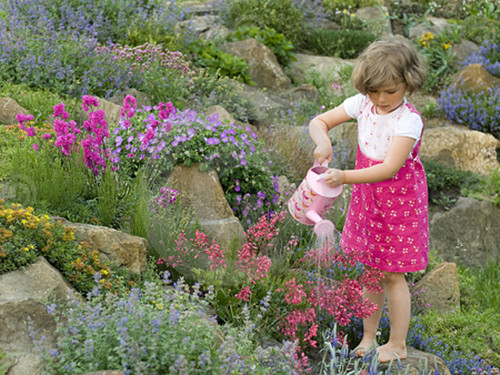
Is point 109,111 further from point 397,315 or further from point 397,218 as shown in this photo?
point 397,315

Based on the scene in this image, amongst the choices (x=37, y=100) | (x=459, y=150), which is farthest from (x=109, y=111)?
(x=459, y=150)

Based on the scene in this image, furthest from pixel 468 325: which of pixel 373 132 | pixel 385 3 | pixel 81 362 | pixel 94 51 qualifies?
pixel 385 3

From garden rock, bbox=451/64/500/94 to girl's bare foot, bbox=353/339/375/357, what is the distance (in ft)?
18.0

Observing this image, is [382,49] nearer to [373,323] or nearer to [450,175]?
[373,323]

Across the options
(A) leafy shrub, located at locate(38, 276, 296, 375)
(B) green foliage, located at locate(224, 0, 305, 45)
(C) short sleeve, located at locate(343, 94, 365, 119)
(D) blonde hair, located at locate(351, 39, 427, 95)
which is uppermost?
(D) blonde hair, located at locate(351, 39, 427, 95)

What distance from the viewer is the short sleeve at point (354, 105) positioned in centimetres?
331

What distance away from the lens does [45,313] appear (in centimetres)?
263

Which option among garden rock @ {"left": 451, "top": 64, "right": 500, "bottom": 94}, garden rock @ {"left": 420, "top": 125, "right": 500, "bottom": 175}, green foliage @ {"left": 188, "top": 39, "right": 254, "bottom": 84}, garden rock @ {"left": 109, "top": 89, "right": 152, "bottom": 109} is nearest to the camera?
garden rock @ {"left": 109, "top": 89, "right": 152, "bottom": 109}

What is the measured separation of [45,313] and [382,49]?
1.96 m

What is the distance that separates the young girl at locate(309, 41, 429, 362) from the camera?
115 inches

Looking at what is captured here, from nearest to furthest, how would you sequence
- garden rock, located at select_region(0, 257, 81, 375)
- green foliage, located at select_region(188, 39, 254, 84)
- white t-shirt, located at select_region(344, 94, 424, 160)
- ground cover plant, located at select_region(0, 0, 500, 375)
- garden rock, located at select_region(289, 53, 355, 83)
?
garden rock, located at select_region(0, 257, 81, 375) → ground cover plant, located at select_region(0, 0, 500, 375) → white t-shirt, located at select_region(344, 94, 424, 160) → green foliage, located at select_region(188, 39, 254, 84) → garden rock, located at select_region(289, 53, 355, 83)

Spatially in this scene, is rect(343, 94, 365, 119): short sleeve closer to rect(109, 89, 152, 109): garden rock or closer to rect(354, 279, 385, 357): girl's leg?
rect(354, 279, 385, 357): girl's leg

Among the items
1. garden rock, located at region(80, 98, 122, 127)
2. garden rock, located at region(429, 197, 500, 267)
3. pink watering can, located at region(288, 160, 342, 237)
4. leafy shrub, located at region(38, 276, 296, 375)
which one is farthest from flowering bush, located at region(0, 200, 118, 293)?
garden rock, located at region(429, 197, 500, 267)

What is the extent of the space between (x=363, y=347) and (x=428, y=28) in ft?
28.6
